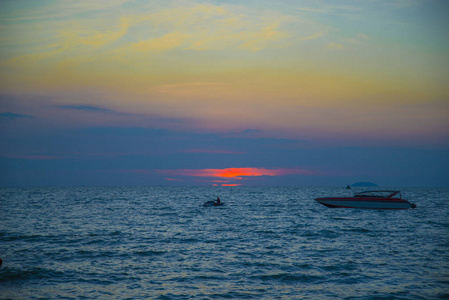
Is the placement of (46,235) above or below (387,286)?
below

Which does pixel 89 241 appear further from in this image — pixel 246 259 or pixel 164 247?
pixel 246 259

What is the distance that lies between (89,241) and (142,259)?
32.2 feet

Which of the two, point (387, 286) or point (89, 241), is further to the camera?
point (89, 241)

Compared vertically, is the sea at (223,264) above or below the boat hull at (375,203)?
above

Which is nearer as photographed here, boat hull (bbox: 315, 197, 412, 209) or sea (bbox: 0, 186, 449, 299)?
sea (bbox: 0, 186, 449, 299)

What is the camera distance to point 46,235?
3512cm

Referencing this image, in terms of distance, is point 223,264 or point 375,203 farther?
point 375,203

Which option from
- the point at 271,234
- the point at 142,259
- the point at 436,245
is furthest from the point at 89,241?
the point at 436,245

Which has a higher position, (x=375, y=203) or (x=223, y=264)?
(x=223, y=264)

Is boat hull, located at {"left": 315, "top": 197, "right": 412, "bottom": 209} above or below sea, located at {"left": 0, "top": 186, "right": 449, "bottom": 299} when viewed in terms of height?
below

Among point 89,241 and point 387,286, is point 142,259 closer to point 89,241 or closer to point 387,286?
point 89,241

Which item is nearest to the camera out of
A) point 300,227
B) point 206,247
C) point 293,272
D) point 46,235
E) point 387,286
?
point 387,286

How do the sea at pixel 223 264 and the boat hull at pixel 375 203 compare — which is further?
the boat hull at pixel 375 203

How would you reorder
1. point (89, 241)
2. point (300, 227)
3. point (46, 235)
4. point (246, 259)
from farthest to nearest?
point (300, 227)
point (46, 235)
point (89, 241)
point (246, 259)
